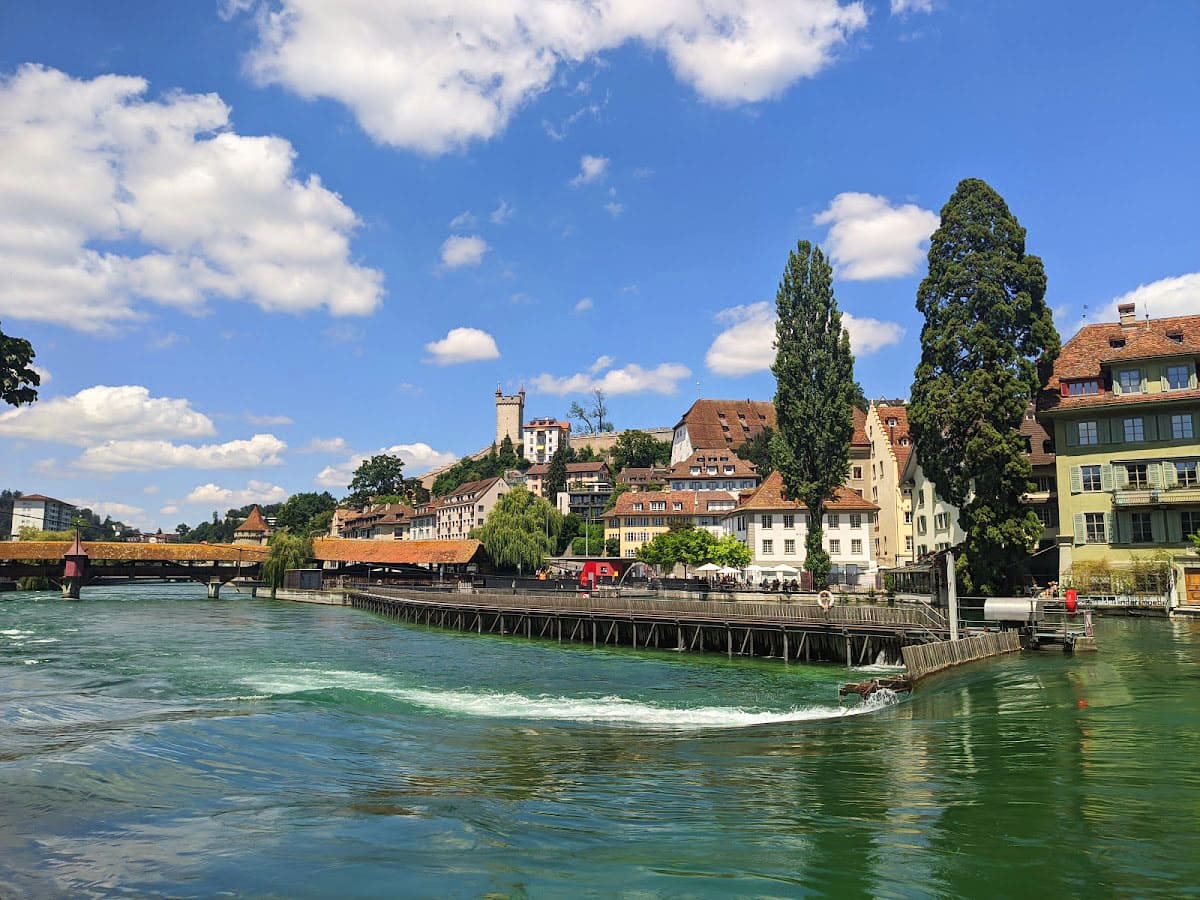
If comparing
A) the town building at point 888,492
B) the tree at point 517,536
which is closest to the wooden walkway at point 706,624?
the tree at point 517,536

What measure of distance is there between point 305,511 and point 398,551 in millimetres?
116119

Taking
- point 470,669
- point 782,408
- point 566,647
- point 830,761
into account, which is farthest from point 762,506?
point 830,761

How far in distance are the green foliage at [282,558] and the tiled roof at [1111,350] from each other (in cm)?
7363

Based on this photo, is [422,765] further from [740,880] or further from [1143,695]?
[1143,695]

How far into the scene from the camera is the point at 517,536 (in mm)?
79375

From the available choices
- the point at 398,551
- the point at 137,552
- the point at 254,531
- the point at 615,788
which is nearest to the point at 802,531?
the point at 398,551

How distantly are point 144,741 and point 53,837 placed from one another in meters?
6.75

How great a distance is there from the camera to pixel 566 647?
1718 inches

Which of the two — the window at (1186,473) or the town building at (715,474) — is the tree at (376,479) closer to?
the town building at (715,474)

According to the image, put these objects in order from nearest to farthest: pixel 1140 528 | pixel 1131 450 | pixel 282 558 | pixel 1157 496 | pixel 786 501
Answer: pixel 1157 496, pixel 1140 528, pixel 1131 450, pixel 786 501, pixel 282 558

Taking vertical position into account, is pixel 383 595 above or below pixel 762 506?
below

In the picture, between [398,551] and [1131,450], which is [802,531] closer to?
[1131,450]

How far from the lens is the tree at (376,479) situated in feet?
621

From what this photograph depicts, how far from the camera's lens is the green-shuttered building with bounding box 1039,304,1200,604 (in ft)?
132
